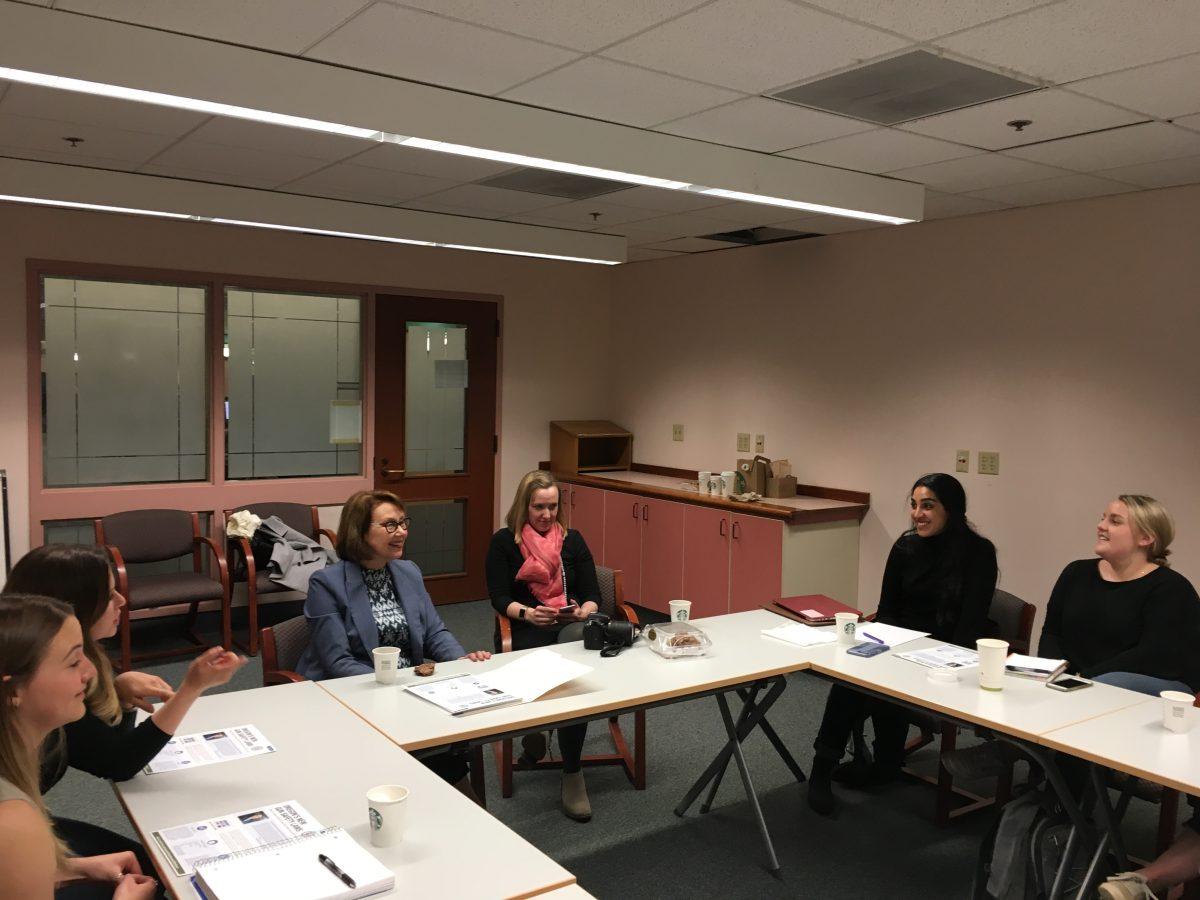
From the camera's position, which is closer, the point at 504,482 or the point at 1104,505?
the point at 1104,505

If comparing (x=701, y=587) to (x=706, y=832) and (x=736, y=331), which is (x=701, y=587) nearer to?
(x=736, y=331)

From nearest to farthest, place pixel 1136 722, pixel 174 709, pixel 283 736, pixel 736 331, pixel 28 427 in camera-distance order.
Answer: pixel 174 709, pixel 283 736, pixel 1136 722, pixel 28 427, pixel 736 331

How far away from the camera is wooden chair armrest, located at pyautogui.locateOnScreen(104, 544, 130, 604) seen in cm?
505

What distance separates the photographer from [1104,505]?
15.6ft

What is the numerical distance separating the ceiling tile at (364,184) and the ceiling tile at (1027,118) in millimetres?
2329

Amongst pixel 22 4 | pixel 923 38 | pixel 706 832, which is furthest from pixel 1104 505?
pixel 22 4

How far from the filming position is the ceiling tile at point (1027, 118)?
10.6 ft

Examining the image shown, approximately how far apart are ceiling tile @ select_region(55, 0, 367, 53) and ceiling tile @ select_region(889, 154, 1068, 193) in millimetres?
2619

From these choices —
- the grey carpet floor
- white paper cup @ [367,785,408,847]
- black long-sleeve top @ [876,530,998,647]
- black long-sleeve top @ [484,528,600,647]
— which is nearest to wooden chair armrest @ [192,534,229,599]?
the grey carpet floor

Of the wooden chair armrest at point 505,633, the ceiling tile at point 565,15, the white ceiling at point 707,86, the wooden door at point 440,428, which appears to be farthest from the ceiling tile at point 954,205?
the wooden door at point 440,428

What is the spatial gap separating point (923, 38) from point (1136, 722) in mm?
1990

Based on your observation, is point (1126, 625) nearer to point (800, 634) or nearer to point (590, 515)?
point (800, 634)

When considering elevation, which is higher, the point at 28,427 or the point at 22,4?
the point at 22,4

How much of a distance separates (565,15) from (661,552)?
433 cm
